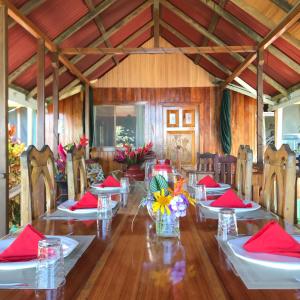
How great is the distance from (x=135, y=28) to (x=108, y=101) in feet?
6.66

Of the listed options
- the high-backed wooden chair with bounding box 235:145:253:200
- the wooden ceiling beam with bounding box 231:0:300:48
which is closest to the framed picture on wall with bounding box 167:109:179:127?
the wooden ceiling beam with bounding box 231:0:300:48

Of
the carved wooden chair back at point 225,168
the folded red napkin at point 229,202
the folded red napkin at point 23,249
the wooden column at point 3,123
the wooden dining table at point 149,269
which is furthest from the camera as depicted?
the carved wooden chair back at point 225,168

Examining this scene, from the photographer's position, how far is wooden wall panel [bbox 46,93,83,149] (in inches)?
369

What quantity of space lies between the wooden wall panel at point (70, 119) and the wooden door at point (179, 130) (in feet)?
7.16

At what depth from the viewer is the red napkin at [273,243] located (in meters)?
1.07

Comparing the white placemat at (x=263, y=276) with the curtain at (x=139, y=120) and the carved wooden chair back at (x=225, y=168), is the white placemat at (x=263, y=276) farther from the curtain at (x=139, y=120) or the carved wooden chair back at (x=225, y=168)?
the curtain at (x=139, y=120)

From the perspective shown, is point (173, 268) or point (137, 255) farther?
point (137, 255)

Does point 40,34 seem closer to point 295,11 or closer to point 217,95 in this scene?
point 295,11

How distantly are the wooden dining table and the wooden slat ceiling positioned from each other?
12.2 ft

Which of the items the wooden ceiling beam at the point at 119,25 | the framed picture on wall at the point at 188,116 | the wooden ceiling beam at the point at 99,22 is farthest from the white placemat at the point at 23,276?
the framed picture on wall at the point at 188,116

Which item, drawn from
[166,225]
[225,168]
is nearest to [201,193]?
[166,225]

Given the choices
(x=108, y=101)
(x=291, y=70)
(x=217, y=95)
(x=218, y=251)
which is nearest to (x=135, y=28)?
(x=108, y=101)

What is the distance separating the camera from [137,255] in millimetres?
1129

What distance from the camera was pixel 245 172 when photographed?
2703 mm
